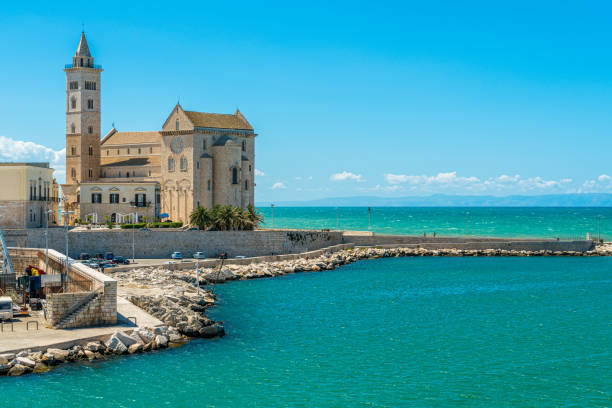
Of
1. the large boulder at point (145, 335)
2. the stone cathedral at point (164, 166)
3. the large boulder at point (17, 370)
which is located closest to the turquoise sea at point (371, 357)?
the large boulder at point (17, 370)

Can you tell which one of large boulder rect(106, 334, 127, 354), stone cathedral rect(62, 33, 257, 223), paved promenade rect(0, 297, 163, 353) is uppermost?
stone cathedral rect(62, 33, 257, 223)

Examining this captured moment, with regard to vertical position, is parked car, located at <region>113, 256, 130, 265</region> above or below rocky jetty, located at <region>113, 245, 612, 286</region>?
above

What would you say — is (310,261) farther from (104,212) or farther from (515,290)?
(104,212)

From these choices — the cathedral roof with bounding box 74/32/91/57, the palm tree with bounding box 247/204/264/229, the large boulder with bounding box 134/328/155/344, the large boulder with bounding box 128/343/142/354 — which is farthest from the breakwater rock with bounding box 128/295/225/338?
the cathedral roof with bounding box 74/32/91/57

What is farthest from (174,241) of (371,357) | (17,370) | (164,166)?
(17,370)

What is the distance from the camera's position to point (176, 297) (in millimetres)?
44844

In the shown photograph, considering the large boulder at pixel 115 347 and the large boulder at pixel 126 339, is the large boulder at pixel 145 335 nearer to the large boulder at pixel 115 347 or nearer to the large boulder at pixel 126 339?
the large boulder at pixel 126 339

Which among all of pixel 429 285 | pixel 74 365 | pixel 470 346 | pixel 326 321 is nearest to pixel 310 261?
pixel 429 285

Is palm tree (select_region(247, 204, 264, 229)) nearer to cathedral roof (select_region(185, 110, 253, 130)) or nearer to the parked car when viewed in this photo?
cathedral roof (select_region(185, 110, 253, 130))

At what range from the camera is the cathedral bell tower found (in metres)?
90.5

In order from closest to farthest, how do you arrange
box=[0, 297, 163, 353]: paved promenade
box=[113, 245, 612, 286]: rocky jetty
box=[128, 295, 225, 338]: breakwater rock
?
1. box=[0, 297, 163, 353]: paved promenade
2. box=[128, 295, 225, 338]: breakwater rock
3. box=[113, 245, 612, 286]: rocky jetty

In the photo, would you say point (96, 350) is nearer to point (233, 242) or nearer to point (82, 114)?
point (233, 242)

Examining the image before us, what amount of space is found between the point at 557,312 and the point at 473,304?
6.08 m

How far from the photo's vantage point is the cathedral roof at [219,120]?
8394cm
